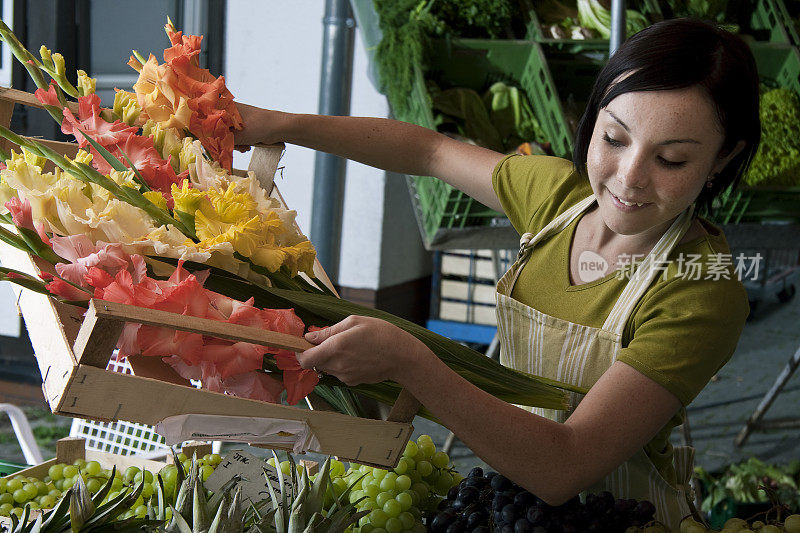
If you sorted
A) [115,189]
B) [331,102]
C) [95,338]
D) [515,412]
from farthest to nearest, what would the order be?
[331,102] → [515,412] → [115,189] → [95,338]

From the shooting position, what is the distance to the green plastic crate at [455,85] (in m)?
2.72

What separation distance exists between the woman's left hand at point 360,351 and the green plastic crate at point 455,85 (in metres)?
1.63

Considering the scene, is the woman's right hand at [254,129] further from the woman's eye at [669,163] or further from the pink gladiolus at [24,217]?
the woman's eye at [669,163]

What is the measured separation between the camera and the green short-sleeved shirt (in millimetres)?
1242

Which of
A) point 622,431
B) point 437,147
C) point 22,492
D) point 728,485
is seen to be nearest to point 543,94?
point 437,147

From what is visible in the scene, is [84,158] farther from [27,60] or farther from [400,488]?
[400,488]

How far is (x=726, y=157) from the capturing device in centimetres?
132

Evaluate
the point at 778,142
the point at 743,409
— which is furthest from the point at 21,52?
the point at 743,409

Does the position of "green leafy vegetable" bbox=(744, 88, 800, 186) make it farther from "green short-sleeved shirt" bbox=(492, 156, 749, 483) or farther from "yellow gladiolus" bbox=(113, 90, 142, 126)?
"yellow gladiolus" bbox=(113, 90, 142, 126)

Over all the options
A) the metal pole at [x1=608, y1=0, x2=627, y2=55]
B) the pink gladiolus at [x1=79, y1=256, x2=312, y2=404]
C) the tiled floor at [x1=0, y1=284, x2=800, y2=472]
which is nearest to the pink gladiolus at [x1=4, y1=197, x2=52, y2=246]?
the pink gladiolus at [x1=79, y1=256, x2=312, y2=404]

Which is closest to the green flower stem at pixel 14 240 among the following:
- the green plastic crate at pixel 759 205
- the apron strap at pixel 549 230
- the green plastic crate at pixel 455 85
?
the apron strap at pixel 549 230

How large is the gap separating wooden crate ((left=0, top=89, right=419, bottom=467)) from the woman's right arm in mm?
766

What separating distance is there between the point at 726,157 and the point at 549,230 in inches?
15.8

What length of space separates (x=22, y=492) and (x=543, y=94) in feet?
7.67
